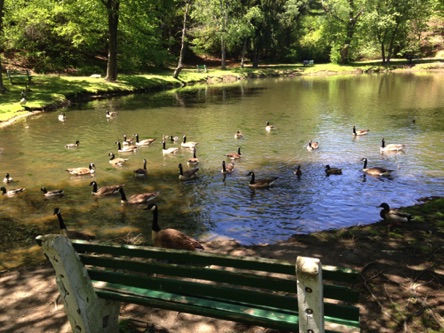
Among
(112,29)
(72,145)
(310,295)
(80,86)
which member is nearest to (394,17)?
(112,29)

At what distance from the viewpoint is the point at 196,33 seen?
73438 mm

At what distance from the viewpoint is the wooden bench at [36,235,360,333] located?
330 centimetres

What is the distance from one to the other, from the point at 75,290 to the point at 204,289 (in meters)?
1.48

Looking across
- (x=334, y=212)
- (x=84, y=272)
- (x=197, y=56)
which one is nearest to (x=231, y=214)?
(x=334, y=212)

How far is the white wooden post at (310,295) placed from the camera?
308 centimetres

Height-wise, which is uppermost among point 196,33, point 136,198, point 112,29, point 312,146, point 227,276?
point 196,33

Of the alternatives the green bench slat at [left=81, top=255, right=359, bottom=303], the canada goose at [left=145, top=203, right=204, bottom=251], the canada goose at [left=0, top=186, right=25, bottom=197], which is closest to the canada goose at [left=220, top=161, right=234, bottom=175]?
the canada goose at [left=0, top=186, right=25, bottom=197]

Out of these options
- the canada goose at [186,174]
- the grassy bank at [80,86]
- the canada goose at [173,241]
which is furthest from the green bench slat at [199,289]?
the grassy bank at [80,86]

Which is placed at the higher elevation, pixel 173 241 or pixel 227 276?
pixel 227 276

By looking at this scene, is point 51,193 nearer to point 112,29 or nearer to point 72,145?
point 72,145

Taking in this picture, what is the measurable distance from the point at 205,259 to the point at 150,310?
8.96 feet

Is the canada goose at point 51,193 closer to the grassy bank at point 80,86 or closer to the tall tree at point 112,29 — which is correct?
the grassy bank at point 80,86

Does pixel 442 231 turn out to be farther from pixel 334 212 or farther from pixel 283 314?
pixel 283 314

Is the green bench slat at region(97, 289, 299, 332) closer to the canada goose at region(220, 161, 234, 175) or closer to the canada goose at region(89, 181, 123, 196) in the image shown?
the canada goose at region(89, 181, 123, 196)
